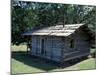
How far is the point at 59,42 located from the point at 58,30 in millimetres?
158

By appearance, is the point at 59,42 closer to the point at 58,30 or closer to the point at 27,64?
the point at 58,30

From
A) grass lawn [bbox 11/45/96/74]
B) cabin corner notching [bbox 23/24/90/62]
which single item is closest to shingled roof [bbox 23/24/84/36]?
cabin corner notching [bbox 23/24/90/62]

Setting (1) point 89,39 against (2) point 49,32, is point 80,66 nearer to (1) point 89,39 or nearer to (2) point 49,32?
(1) point 89,39

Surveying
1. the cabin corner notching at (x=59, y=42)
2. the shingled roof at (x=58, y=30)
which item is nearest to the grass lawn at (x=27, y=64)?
the cabin corner notching at (x=59, y=42)

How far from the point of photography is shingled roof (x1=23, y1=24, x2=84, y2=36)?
2842mm

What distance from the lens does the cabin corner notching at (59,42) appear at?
9.32ft

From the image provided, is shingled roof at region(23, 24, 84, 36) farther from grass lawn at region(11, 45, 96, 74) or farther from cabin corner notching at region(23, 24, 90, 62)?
grass lawn at region(11, 45, 96, 74)

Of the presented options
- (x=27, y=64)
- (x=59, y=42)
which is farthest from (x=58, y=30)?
(x=27, y=64)

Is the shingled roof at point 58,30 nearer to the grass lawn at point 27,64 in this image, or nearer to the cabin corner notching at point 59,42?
the cabin corner notching at point 59,42

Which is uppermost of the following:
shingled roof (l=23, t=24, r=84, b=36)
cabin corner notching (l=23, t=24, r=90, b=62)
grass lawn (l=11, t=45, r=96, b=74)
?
shingled roof (l=23, t=24, r=84, b=36)

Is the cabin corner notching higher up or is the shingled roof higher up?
the shingled roof

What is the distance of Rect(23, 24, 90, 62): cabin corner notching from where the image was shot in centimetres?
284

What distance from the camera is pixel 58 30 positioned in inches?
115

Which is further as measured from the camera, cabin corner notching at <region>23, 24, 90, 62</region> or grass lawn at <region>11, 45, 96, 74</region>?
cabin corner notching at <region>23, 24, 90, 62</region>
